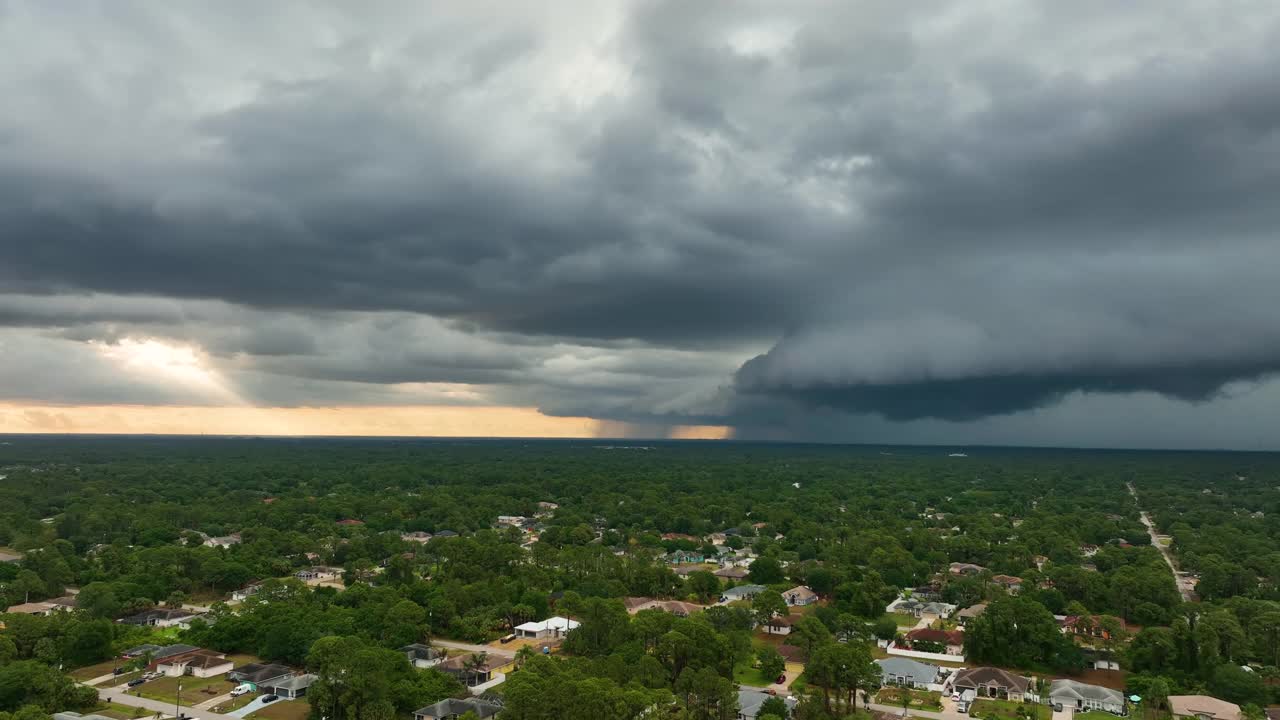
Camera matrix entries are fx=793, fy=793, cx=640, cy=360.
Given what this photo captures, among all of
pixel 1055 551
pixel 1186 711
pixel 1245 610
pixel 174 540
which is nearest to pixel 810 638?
pixel 1186 711

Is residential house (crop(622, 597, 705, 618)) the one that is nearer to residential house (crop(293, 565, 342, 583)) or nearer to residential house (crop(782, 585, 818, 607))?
residential house (crop(782, 585, 818, 607))

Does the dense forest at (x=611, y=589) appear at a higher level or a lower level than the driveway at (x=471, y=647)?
higher

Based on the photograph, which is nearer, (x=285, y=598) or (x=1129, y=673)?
(x=1129, y=673)

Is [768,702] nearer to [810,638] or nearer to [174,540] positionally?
[810,638]

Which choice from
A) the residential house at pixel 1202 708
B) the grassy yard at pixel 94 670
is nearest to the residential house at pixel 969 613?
the residential house at pixel 1202 708

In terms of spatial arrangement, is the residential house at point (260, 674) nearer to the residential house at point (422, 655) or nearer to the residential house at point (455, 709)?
the residential house at point (422, 655)

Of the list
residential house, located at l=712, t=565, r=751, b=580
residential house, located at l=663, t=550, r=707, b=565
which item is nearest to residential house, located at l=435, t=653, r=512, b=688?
residential house, located at l=712, t=565, r=751, b=580
